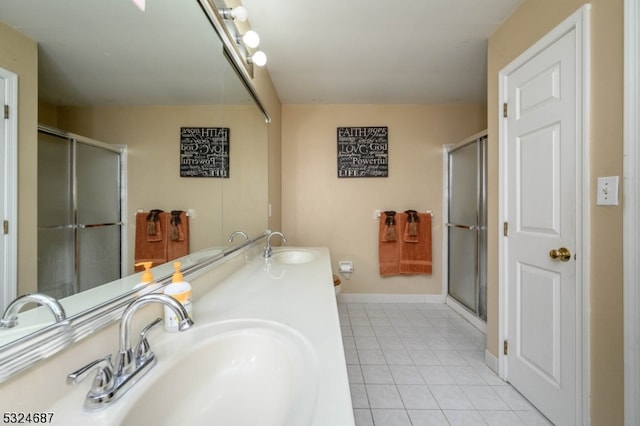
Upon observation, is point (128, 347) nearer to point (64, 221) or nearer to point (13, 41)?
point (64, 221)

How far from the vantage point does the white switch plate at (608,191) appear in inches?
38.4

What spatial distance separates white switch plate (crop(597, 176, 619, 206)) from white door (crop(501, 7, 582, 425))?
0.33 ft

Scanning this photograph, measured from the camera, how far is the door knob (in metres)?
1.18

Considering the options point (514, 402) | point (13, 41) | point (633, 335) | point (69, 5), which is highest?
point (69, 5)

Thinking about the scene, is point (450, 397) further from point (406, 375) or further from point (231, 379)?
point (231, 379)

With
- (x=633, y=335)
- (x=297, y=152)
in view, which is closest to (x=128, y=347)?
(x=633, y=335)

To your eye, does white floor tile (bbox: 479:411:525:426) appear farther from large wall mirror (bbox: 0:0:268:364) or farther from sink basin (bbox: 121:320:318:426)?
large wall mirror (bbox: 0:0:268:364)

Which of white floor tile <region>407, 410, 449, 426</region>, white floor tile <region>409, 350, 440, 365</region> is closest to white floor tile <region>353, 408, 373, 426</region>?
white floor tile <region>407, 410, 449, 426</region>

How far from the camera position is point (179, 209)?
91cm

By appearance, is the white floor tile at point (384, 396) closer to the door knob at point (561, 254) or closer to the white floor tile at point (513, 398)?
the white floor tile at point (513, 398)

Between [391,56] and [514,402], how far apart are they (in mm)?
2483

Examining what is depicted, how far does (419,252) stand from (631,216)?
1.92 m

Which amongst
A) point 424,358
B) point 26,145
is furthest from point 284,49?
point 424,358

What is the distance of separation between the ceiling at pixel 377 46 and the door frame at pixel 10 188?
4.77ft
